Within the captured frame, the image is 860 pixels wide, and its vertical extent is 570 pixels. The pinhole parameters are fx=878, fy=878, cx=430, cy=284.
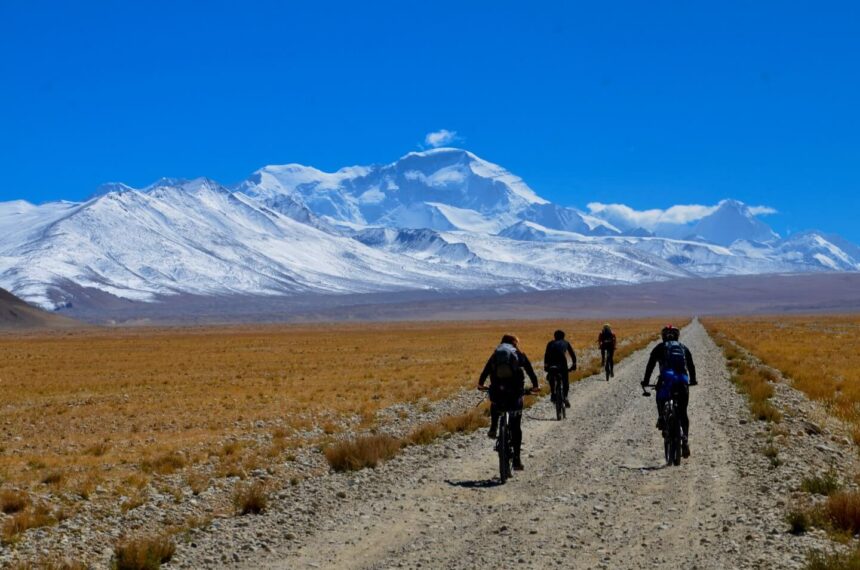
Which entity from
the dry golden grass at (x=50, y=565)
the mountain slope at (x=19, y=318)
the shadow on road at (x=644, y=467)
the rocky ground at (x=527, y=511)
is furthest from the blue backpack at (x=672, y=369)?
the mountain slope at (x=19, y=318)

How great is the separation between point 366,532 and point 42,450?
12.2 meters

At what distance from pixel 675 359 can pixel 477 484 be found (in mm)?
4243

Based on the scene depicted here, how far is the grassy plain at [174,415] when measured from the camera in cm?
1527

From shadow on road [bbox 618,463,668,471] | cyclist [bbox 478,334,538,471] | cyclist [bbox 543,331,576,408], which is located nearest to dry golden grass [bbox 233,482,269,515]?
cyclist [bbox 478,334,538,471]

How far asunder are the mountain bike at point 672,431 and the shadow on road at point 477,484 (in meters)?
3.13

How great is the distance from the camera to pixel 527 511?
1176cm

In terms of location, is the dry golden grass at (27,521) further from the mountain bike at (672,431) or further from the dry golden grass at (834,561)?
the mountain bike at (672,431)

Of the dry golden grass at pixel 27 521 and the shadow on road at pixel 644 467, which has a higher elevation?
the shadow on road at pixel 644 467

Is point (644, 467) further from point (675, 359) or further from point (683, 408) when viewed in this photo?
point (675, 359)

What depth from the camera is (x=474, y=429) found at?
2017cm

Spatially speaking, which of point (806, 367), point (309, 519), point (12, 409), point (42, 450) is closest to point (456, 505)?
point (309, 519)

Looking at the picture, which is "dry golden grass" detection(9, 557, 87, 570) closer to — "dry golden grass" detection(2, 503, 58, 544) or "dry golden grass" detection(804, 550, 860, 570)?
"dry golden grass" detection(2, 503, 58, 544)

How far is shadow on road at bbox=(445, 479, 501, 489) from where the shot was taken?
13541mm

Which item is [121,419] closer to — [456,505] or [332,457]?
[332,457]
